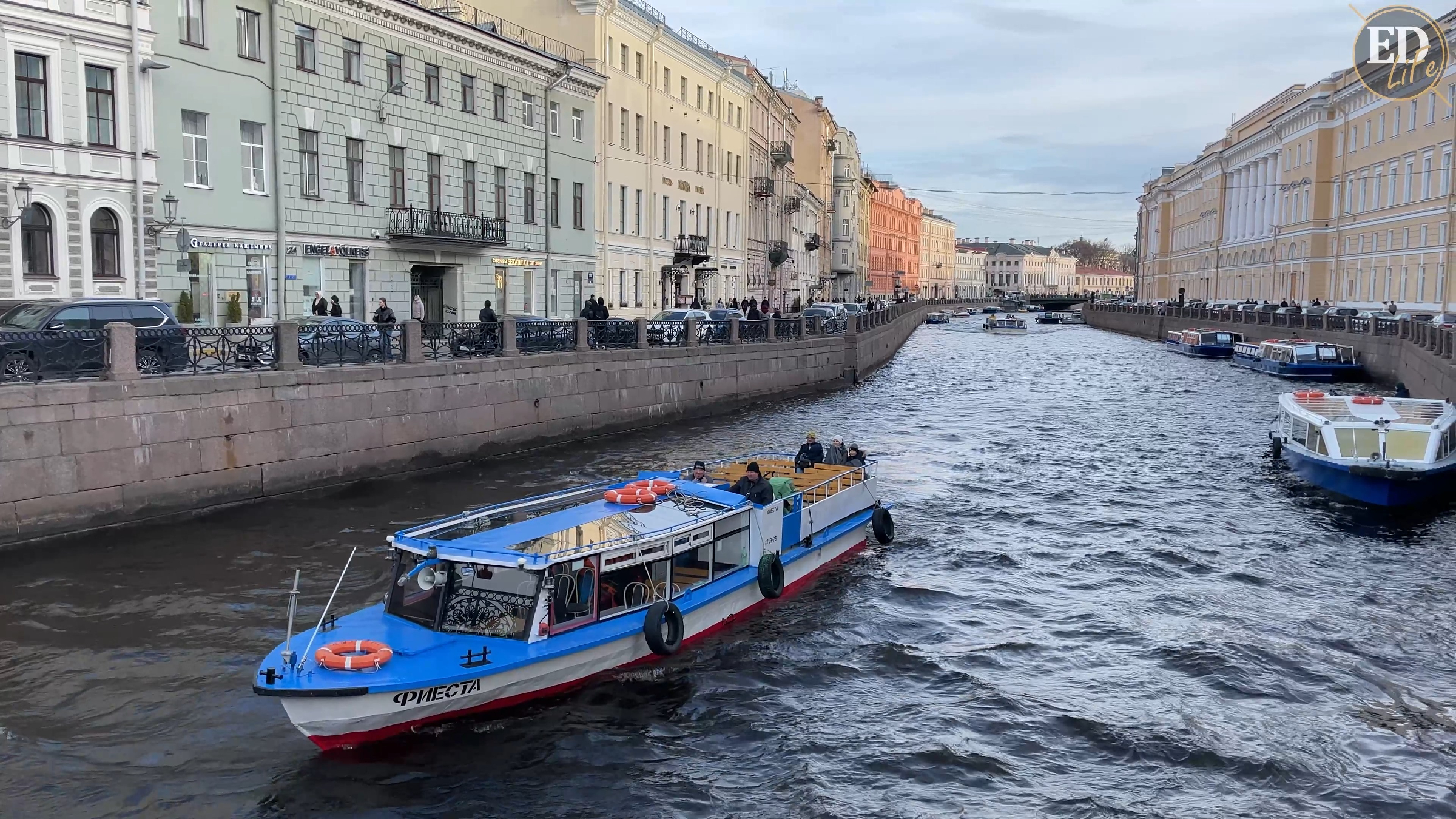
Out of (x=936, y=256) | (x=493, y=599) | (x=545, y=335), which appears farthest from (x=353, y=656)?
(x=936, y=256)

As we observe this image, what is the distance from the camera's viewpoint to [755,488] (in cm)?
1453

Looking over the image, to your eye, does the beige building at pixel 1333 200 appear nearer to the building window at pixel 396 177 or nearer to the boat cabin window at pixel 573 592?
the building window at pixel 396 177

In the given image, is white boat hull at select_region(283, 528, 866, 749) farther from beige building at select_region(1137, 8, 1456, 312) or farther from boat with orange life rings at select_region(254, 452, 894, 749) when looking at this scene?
beige building at select_region(1137, 8, 1456, 312)

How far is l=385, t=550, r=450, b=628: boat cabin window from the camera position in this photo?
10.8m

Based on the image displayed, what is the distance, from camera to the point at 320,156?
28.3 m

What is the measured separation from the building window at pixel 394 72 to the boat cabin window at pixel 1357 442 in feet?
76.1

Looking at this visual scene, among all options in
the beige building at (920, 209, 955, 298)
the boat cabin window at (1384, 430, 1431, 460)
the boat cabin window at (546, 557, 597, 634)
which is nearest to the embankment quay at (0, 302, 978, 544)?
the boat cabin window at (546, 557, 597, 634)

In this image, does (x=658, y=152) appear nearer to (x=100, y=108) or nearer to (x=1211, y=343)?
(x=100, y=108)

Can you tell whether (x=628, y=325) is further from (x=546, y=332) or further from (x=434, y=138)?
(x=434, y=138)

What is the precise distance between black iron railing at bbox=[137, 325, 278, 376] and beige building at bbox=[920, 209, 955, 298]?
150 meters

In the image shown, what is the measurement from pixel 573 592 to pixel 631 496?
7.06ft

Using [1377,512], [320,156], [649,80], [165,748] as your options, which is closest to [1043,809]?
[165,748]

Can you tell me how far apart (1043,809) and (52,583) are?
11.4 m

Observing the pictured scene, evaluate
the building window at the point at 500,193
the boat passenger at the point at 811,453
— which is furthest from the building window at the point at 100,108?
the boat passenger at the point at 811,453
